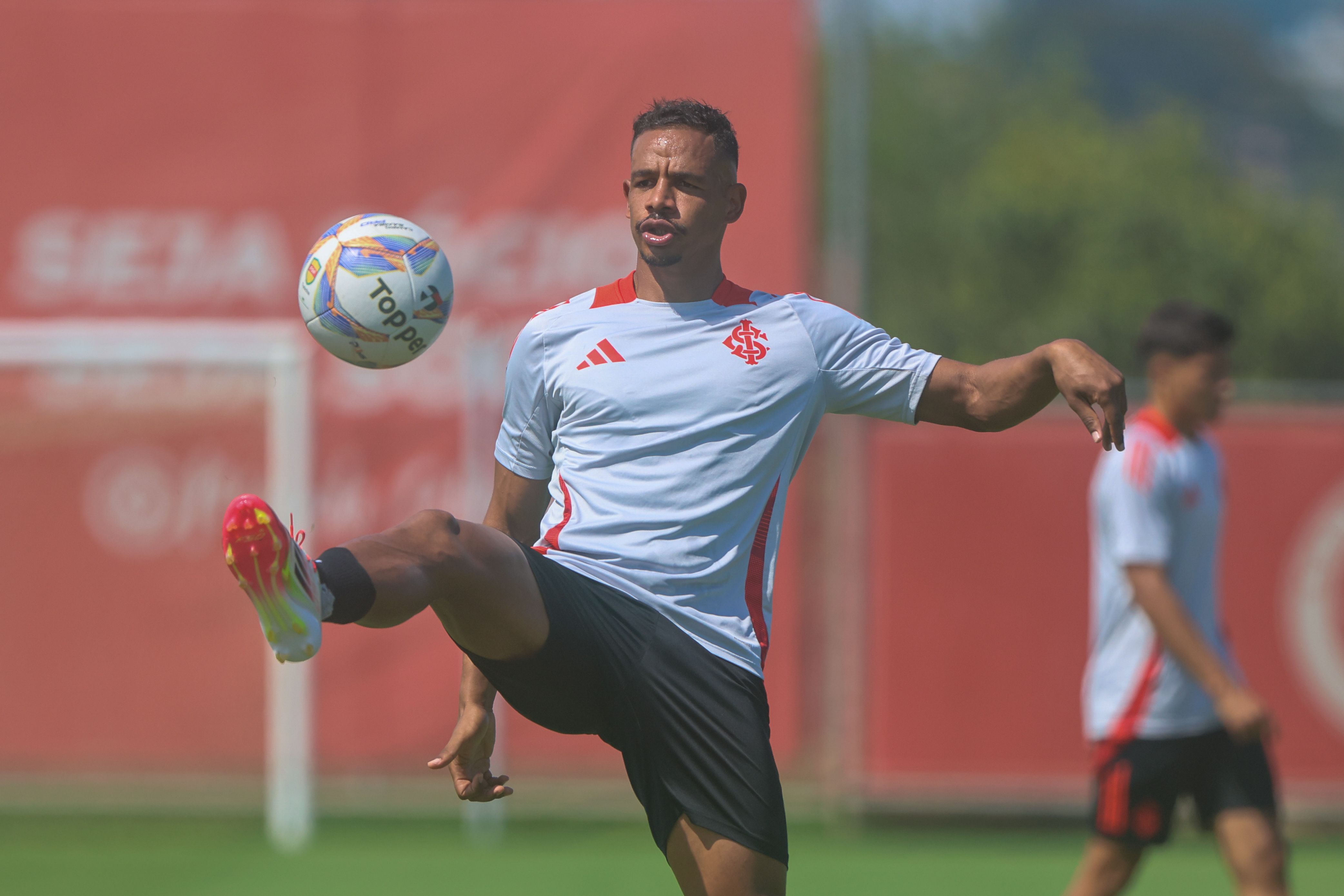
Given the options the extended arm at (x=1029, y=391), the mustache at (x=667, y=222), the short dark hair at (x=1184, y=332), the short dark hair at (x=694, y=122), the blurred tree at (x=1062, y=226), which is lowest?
the extended arm at (x=1029, y=391)

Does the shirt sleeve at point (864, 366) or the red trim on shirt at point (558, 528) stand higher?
the shirt sleeve at point (864, 366)

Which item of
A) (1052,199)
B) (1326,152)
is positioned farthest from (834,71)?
(1326,152)

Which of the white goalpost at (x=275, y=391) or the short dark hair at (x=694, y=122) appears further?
the white goalpost at (x=275, y=391)

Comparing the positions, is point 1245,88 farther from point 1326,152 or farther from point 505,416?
point 505,416

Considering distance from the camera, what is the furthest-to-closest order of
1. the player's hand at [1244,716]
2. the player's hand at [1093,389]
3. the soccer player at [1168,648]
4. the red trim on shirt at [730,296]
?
the soccer player at [1168,648] < the player's hand at [1244,716] < the red trim on shirt at [730,296] < the player's hand at [1093,389]

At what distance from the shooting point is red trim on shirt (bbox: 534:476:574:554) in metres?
4.07

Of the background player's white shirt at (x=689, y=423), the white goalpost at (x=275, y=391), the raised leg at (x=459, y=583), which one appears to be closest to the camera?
the raised leg at (x=459, y=583)

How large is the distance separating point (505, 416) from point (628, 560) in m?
0.59

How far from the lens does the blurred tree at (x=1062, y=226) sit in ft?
77.4

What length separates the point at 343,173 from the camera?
1007 cm

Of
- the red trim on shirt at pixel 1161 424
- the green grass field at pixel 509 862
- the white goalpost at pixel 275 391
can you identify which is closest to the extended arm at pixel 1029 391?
the red trim on shirt at pixel 1161 424

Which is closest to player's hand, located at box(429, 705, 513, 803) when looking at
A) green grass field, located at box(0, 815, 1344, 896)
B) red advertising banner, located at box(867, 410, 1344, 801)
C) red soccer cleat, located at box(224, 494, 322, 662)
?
red soccer cleat, located at box(224, 494, 322, 662)

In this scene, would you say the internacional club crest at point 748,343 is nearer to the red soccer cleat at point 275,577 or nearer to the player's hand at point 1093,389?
the player's hand at point 1093,389

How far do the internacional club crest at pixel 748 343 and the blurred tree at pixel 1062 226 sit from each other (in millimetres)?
14929
